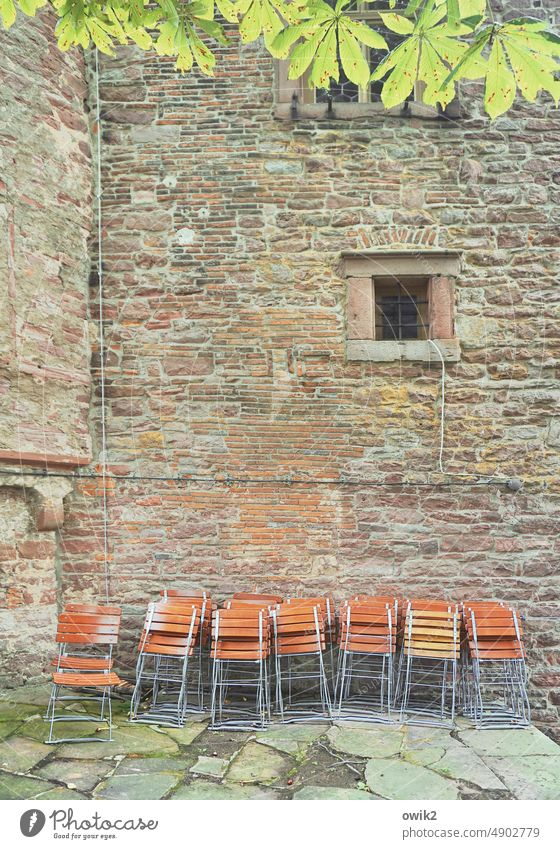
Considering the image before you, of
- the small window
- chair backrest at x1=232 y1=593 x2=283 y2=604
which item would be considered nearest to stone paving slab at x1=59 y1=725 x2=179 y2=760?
chair backrest at x1=232 y1=593 x2=283 y2=604

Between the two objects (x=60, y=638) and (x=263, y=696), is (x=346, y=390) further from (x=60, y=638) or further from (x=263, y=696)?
(x=60, y=638)

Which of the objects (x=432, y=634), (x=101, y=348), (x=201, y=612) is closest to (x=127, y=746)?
(x=201, y=612)

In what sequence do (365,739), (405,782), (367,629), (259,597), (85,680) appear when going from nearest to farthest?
(405,782) → (85,680) → (365,739) → (367,629) → (259,597)

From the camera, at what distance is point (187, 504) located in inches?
250

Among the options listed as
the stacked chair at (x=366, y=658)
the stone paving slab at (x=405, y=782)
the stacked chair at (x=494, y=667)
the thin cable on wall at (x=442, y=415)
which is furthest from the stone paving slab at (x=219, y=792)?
the thin cable on wall at (x=442, y=415)

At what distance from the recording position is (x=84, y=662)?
5.13 m

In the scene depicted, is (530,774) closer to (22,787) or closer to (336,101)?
(22,787)

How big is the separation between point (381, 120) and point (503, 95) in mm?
3922

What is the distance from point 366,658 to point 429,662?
0.52 metres

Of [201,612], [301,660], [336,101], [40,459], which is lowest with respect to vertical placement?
[301,660]

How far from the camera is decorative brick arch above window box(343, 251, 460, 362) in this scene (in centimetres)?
645

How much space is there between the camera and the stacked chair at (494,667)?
18.3 ft

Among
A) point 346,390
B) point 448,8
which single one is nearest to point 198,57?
point 448,8

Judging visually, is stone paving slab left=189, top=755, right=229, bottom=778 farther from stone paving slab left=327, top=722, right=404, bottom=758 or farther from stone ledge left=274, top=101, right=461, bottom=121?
stone ledge left=274, top=101, right=461, bottom=121
